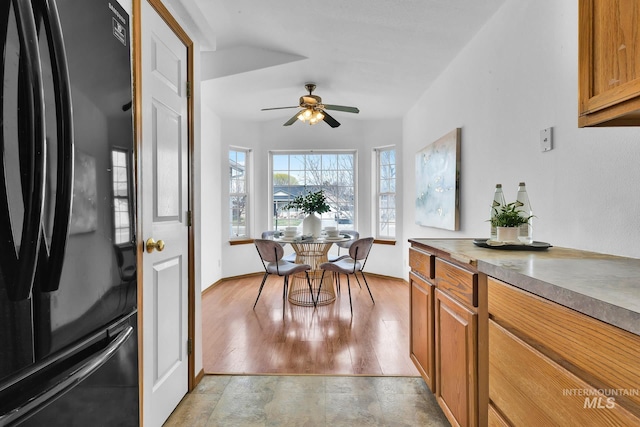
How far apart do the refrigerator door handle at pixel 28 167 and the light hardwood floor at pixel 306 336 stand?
1.91 metres

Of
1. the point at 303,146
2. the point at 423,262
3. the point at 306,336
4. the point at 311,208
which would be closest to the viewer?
the point at 423,262

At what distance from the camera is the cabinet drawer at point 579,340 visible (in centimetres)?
63

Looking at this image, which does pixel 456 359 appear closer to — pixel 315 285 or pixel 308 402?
pixel 308 402

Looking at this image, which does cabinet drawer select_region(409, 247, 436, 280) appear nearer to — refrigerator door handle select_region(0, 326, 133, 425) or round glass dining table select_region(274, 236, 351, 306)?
refrigerator door handle select_region(0, 326, 133, 425)

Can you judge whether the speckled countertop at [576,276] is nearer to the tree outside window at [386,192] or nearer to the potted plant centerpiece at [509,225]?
the potted plant centerpiece at [509,225]

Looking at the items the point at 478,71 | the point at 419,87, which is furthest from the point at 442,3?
the point at 419,87

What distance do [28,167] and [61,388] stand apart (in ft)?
1.62

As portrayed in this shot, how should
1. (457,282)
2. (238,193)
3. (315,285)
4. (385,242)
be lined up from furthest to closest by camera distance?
1. (238,193)
2. (385,242)
3. (315,285)
4. (457,282)

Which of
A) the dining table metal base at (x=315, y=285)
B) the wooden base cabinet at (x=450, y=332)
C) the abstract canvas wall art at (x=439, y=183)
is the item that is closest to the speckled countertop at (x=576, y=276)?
the wooden base cabinet at (x=450, y=332)

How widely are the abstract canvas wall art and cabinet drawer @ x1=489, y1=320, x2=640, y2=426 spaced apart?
200 cm

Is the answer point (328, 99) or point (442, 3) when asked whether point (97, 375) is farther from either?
point (328, 99)

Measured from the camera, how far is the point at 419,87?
3.85 m

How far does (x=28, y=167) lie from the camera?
64cm

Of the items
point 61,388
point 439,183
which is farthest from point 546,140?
point 61,388
